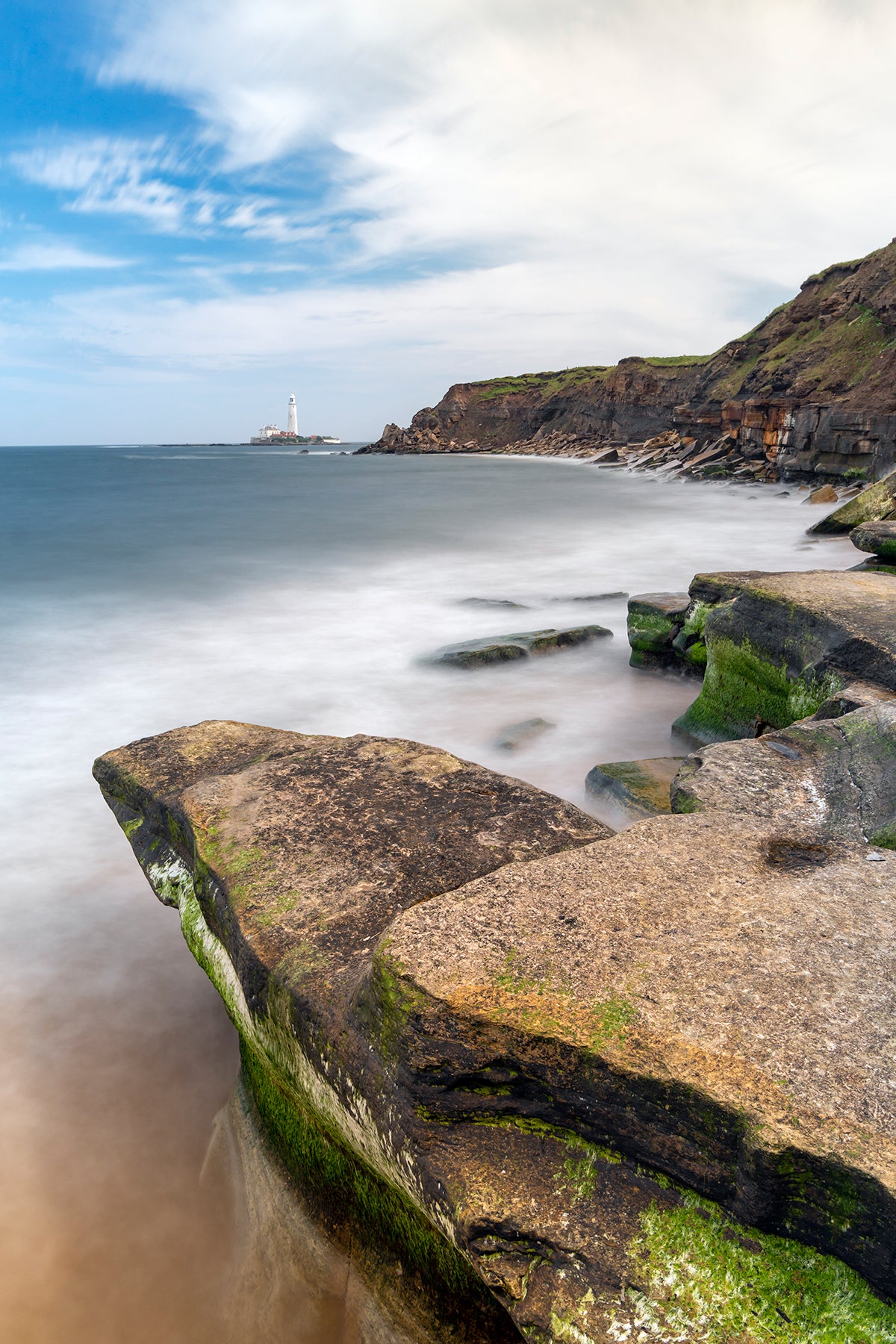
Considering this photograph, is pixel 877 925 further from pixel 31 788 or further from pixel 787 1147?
pixel 31 788

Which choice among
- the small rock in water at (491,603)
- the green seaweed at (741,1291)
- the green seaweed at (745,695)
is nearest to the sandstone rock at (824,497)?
the small rock in water at (491,603)

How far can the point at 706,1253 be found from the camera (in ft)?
4.35

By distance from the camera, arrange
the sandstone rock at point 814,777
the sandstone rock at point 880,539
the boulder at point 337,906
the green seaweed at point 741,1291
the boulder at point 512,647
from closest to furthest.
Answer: the green seaweed at point 741,1291
the boulder at point 337,906
the sandstone rock at point 814,777
the sandstone rock at point 880,539
the boulder at point 512,647

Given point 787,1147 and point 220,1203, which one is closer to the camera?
point 787,1147

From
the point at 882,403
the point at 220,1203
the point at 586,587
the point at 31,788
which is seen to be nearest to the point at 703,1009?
the point at 220,1203

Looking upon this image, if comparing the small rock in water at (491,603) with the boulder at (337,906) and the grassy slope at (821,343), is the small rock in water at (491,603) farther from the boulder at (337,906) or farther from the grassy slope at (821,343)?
the grassy slope at (821,343)

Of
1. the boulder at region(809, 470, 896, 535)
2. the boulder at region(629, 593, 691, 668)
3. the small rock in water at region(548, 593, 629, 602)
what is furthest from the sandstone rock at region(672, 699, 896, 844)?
the small rock in water at region(548, 593, 629, 602)

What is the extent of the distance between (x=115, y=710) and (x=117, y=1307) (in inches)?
216

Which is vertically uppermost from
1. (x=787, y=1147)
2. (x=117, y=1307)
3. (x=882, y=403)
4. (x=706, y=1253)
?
(x=882, y=403)

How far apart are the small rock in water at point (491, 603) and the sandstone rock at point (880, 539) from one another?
4.23 meters

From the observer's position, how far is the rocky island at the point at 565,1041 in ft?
4.27

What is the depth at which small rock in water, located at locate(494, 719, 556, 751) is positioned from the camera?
5.67 meters

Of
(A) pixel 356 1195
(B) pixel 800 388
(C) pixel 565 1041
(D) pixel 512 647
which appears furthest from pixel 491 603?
(B) pixel 800 388

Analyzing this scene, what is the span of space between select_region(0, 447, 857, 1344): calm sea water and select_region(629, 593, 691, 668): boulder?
186mm
